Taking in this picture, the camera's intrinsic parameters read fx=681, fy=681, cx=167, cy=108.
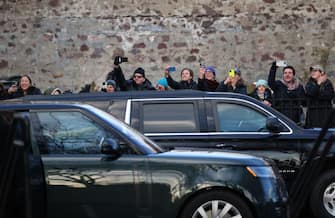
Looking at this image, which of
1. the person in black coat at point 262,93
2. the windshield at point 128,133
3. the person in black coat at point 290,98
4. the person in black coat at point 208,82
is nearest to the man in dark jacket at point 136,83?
the person in black coat at point 208,82

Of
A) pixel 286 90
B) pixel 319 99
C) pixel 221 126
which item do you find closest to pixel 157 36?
pixel 286 90

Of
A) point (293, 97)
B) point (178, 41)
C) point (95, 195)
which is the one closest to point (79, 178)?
point (95, 195)

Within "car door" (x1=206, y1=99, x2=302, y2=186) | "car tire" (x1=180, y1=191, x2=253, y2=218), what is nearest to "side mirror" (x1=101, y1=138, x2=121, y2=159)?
"car tire" (x1=180, y1=191, x2=253, y2=218)

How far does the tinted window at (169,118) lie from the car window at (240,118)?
391 mm

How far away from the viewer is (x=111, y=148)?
21.4 ft

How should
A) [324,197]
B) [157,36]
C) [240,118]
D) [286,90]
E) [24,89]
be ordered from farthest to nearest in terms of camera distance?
1. [157,36]
2. [24,89]
3. [286,90]
4. [240,118]
5. [324,197]

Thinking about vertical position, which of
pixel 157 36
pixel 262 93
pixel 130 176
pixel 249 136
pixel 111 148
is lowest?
pixel 130 176

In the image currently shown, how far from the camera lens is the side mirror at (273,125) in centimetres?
889

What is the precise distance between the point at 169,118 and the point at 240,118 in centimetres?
96

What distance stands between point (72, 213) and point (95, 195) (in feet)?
0.89

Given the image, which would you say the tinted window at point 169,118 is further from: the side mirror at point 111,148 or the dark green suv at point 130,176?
the side mirror at point 111,148

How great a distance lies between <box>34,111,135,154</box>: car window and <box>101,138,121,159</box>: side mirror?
97 mm

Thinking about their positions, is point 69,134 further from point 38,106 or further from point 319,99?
point 319,99

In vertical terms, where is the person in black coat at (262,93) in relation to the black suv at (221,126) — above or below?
above
